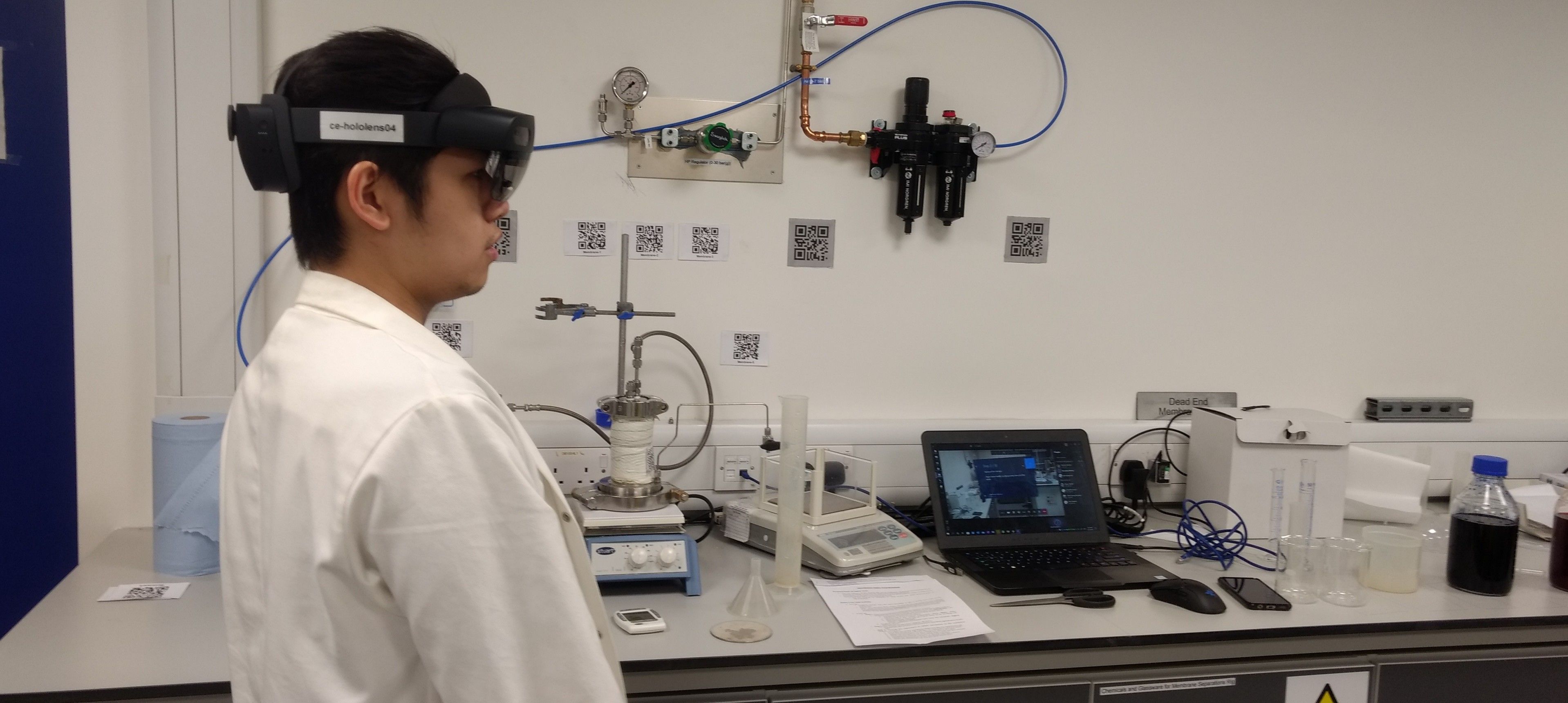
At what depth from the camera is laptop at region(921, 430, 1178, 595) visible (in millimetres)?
1883

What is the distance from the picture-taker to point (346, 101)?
2.81 feet

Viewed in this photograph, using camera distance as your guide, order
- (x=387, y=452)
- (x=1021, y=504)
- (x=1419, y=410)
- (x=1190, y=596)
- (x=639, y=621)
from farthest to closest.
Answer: (x=1419, y=410) < (x=1021, y=504) < (x=1190, y=596) < (x=639, y=621) < (x=387, y=452)

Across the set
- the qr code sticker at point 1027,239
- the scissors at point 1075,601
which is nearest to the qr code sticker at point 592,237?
the qr code sticker at point 1027,239

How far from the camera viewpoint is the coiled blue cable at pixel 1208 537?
6.44ft

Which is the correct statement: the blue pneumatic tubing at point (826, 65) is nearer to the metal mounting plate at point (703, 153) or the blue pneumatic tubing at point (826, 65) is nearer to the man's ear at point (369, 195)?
the metal mounting plate at point (703, 153)

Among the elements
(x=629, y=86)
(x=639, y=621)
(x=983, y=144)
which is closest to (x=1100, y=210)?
(x=983, y=144)

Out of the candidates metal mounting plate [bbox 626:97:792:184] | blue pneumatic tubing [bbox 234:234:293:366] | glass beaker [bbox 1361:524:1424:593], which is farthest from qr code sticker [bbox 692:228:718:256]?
glass beaker [bbox 1361:524:1424:593]

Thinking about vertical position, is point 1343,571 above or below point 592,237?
below

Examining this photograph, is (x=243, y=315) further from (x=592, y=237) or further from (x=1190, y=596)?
(x=1190, y=596)

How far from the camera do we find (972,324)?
2.34 m

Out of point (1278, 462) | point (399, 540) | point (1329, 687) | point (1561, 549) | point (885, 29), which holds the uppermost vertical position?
point (885, 29)

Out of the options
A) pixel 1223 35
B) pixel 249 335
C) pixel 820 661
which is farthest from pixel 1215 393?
pixel 249 335

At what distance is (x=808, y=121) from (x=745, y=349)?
54 centimetres

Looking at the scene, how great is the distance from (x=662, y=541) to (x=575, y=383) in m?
0.60
